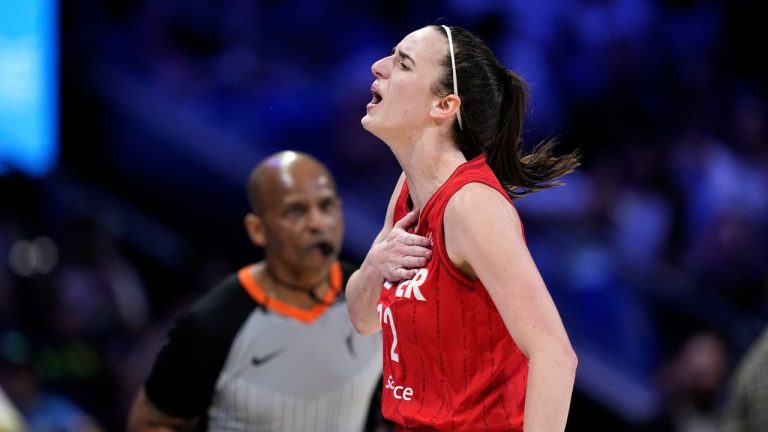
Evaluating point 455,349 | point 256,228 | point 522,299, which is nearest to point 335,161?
point 256,228

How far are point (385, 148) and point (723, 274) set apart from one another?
7.55 ft

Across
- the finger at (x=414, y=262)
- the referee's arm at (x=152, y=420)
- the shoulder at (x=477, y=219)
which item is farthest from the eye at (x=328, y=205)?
the shoulder at (x=477, y=219)

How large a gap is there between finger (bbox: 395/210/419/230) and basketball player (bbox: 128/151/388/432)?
1237mm

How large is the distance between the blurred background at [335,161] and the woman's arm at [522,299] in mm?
4403

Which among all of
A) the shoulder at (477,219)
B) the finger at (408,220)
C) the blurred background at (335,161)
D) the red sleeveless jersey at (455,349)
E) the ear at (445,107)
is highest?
the ear at (445,107)

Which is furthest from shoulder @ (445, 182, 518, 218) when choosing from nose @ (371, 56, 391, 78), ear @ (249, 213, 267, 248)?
ear @ (249, 213, 267, 248)

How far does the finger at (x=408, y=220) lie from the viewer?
9.59 ft

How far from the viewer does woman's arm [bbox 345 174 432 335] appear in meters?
2.79

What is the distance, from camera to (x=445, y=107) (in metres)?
2.82

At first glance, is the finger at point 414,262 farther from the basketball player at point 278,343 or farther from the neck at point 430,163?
the basketball player at point 278,343

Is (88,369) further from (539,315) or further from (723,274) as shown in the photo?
(539,315)

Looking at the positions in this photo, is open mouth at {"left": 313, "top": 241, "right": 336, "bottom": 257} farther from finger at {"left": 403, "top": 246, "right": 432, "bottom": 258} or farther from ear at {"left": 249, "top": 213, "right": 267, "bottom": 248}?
finger at {"left": 403, "top": 246, "right": 432, "bottom": 258}

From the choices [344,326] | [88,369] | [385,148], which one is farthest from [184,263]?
[344,326]

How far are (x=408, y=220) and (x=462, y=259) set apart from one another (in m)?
0.32
